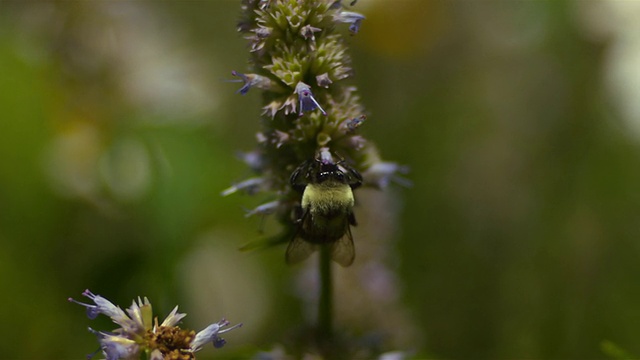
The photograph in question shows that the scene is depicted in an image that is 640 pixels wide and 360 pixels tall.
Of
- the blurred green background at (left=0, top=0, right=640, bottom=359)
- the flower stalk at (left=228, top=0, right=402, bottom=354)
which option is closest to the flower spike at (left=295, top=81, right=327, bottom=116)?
the flower stalk at (left=228, top=0, right=402, bottom=354)

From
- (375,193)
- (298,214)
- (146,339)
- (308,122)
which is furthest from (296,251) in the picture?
(375,193)

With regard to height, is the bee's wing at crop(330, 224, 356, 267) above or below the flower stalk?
below

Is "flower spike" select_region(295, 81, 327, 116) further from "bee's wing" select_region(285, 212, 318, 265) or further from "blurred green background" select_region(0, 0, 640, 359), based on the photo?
"blurred green background" select_region(0, 0, 640, 359)

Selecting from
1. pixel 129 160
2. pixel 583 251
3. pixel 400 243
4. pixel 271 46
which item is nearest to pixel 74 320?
pixel 129 160

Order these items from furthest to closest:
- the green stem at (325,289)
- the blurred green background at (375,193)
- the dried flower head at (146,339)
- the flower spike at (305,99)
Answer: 1. the blurred green background at (375,193)
2. the green stem at (325,289)
3. the flower spike at (305,99)
4. the dried flower head at (146,339)

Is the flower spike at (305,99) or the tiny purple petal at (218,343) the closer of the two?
the tiny purple petal at (218,343)

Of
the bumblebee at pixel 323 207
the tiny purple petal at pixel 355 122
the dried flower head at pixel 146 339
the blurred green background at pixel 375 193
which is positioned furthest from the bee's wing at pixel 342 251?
the blurred green background at pixel 375 193

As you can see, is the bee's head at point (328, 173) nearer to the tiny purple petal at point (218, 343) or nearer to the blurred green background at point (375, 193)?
the tiny purple petal at point (218, 343)
